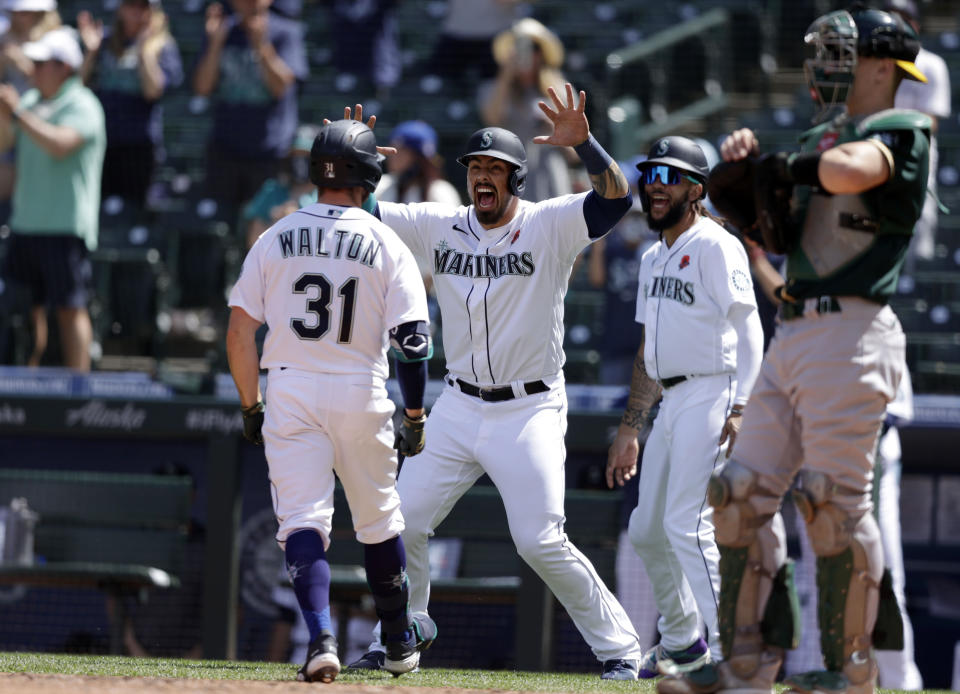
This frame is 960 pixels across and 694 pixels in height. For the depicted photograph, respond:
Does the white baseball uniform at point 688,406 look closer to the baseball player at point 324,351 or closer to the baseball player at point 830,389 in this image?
the baseball player at point 324,351

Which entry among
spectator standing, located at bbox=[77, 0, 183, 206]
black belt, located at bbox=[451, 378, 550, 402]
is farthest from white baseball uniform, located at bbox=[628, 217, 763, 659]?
spectator standing, located at bbox=[77, 0, 183, 206]

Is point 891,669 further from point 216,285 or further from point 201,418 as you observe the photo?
point 216,285

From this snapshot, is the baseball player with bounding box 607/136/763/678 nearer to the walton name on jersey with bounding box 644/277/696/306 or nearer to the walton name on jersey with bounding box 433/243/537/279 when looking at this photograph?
the walton name on jersey with bounding box 644/277/696/306

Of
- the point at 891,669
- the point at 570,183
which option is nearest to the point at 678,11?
the point at 570,183

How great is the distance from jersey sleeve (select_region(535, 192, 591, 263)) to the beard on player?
262 millimetres

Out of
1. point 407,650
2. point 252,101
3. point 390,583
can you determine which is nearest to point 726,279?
point 390,583

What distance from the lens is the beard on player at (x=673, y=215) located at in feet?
17.3

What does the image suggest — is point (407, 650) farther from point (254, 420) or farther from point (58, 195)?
point (58, 195)

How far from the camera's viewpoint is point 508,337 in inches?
202

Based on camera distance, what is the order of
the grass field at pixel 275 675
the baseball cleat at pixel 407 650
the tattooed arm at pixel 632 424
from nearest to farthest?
the grass field at pixel 275 675
the baseball cleat at pixel 407 650
the tattooed arm at pixel 632 424

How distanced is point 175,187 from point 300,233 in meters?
5.65

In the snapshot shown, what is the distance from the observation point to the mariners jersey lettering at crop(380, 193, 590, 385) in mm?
5160

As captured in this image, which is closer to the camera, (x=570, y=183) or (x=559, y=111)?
(x=559, y=111)

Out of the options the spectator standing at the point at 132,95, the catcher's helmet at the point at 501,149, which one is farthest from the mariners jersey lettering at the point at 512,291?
the spectator standing at the point at 132,95
